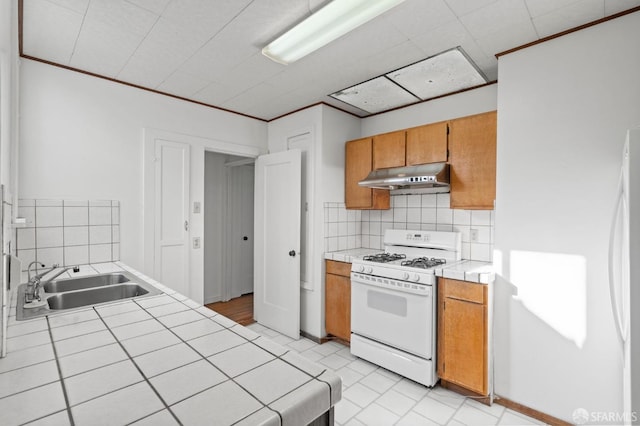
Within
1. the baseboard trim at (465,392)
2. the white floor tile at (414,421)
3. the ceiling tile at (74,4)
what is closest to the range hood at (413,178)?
the baseboard trim at (465,392)

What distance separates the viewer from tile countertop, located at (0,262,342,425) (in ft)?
2.30

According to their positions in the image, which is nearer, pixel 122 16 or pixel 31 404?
pixel 31 404

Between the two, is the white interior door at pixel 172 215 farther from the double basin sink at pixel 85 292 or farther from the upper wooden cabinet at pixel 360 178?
the upper wooden cabinet at pixel 360 178

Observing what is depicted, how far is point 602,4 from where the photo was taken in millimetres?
1658

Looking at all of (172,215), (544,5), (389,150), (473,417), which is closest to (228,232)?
(172,215)

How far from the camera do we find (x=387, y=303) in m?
2.57

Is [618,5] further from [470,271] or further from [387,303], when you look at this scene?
[387,303]

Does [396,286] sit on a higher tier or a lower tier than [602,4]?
lower

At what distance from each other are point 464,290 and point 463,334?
0.32 m

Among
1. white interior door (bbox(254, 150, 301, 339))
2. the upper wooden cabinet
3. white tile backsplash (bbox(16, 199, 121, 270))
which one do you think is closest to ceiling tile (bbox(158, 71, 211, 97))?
white interior door (bbox(254, 150, 301, 339))

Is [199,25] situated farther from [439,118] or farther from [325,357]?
[325,357]

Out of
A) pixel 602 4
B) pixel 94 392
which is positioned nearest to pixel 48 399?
pixel 94 392

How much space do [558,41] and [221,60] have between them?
2.31 metres

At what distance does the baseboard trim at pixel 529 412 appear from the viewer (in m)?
1.94
